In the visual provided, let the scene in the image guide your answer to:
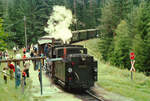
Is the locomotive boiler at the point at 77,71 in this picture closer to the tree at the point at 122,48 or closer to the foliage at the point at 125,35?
the foliage at the point at 125,35

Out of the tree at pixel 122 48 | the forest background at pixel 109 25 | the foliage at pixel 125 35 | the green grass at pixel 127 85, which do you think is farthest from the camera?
the tree at pixel 122 48

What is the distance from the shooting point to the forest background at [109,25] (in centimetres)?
3600

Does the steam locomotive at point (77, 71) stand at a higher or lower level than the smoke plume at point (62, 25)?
lower

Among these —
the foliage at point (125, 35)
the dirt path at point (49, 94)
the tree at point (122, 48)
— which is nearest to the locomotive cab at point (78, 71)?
the dirt path at point (49, 94)

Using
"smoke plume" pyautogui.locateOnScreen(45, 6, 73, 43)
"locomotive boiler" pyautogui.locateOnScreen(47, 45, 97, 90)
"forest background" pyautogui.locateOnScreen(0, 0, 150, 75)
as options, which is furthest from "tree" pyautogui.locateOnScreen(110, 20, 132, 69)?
"locomotive boiler" pyautogui.locateOnScreen(47, 45, 97, 90)

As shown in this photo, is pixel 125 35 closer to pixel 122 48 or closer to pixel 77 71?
pixel 122 48

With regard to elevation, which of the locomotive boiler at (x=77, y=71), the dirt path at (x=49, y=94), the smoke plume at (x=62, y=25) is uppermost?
the smoke plume at (x=62, y=25)

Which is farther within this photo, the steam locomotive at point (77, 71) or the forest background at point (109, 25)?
the forest background at point (109, 25)

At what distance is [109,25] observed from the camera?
46.9 meters

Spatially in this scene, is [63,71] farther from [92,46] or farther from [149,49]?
[92,46]

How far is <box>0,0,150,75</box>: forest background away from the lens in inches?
1417

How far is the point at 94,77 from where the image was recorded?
15.4 m

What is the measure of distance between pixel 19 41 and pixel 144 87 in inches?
1698

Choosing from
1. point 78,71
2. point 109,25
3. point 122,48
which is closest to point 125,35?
point 122,48
